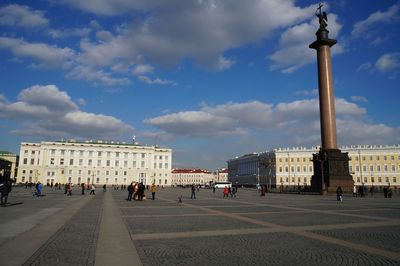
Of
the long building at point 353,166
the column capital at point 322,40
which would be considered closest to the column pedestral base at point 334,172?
the column capital at point 322,40

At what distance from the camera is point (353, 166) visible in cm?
11662

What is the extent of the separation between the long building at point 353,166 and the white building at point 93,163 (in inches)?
1792

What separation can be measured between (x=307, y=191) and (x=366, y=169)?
8076 cm

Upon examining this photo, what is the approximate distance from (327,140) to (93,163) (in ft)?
360

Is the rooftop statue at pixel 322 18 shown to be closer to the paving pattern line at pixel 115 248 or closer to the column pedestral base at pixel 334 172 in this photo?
the column pedestral base at pixel 334 172

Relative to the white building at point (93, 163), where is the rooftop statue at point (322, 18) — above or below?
above

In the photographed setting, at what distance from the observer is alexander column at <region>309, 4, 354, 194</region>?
41281mm

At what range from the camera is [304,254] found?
7887 millimetres

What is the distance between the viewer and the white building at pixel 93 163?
128 m

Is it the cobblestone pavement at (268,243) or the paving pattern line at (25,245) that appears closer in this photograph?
the paving pattern line at (25,245)

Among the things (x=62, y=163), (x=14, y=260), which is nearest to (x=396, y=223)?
(x=14, y=260)

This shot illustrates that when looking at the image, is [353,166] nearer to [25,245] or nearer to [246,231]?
[246,231]

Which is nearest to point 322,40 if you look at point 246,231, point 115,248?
point 246,231

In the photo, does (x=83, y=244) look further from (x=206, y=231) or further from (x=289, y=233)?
(x=289, y=233)
